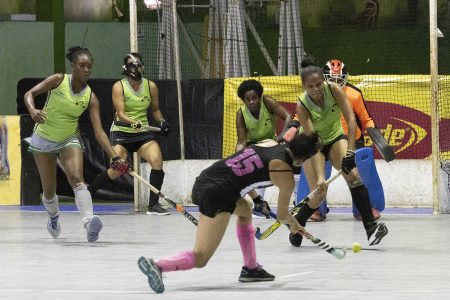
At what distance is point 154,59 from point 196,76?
2.04 metres

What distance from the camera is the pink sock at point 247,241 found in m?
10.1

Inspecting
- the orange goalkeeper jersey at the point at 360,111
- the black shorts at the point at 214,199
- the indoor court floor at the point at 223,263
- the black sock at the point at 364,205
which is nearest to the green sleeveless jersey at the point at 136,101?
the indoor court floor at the point at 223,263

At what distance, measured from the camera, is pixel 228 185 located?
961cm

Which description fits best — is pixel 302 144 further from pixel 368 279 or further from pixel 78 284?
pixel 78 284

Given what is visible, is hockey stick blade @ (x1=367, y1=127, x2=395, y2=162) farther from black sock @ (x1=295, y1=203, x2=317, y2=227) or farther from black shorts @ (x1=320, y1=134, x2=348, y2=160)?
black sock @ (x1=295, y1=203, x2=317, y2=227)

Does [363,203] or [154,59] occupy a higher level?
[154,59]

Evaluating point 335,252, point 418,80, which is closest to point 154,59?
point 418,80

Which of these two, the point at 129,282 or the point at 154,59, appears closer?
the point at 129,282

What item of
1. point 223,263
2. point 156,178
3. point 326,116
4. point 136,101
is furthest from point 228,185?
point 136,101

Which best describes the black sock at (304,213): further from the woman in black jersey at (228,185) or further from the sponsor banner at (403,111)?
the sponsor banner at (403,111)

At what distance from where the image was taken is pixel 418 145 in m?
18.0

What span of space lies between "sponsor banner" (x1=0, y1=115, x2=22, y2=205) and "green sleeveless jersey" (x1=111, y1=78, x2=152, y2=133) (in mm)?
2373

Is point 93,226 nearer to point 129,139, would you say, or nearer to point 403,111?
point 129,139

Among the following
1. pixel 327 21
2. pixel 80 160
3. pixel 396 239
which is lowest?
pixel 396 239
